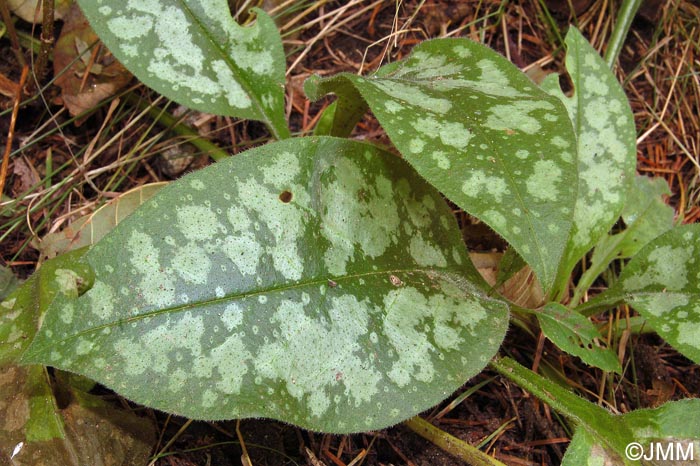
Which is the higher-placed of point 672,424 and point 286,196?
point 286,196

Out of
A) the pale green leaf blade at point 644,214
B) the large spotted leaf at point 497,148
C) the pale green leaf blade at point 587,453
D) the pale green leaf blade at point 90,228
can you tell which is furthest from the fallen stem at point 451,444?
the pale green leaf blade at point 90,228

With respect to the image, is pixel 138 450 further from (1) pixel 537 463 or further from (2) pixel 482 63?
(2) pixel 482 63

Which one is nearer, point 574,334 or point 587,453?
point 587,453

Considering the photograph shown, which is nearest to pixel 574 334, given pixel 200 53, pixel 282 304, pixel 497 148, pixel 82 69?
pixel 497 148

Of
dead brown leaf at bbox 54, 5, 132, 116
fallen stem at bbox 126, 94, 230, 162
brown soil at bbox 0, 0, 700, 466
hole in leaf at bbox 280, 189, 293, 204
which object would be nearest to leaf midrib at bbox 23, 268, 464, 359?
hole in leaf at bbox 280, 189, 293, 204

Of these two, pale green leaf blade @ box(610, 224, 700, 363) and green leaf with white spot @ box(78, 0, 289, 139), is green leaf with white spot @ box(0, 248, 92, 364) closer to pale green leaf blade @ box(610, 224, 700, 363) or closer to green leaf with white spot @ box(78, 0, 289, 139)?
green leaf with white spot @ box(78, 0, 289, 139)

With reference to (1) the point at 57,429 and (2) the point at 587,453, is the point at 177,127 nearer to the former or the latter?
(1) the point at 57,429

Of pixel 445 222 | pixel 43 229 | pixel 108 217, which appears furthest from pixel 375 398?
pixel 43 229
